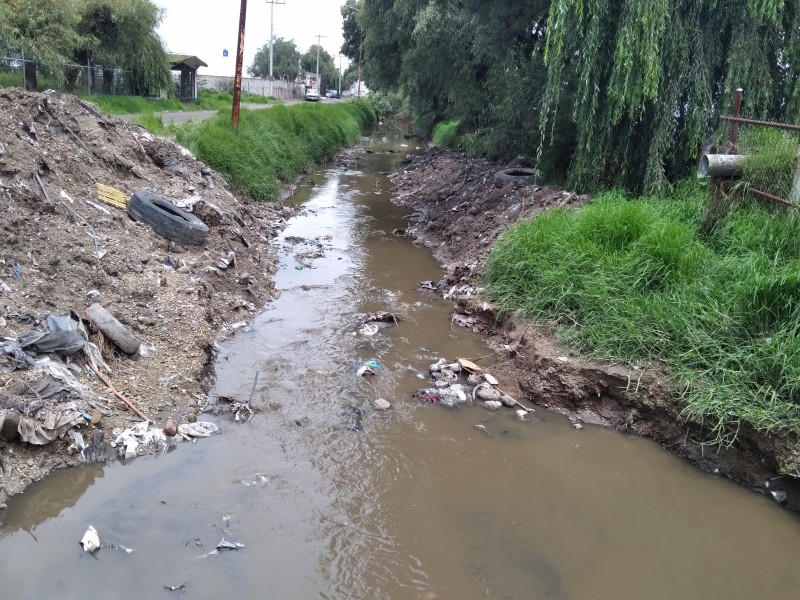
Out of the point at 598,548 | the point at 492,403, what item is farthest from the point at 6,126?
the point at 598,548

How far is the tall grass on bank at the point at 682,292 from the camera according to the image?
5449mm

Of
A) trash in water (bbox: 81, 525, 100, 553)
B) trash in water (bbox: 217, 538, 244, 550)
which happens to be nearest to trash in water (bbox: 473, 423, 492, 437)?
trash in water (bbox: 217, 538, 244, 550)

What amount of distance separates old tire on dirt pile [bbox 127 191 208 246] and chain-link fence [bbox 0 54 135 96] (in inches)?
565

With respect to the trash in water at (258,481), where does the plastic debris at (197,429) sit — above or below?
above

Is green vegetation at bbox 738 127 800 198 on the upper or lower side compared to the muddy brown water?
upper

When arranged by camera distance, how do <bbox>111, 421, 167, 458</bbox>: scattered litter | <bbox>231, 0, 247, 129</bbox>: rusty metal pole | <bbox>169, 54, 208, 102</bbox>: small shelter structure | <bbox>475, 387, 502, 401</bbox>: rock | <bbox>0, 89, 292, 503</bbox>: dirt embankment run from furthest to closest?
<bbox>169, 54, 208, 102</bbox>: small shelter structure < <bbox>231, 0, 247, 129</bbox>: rusty metal pole < <bbox>475, 387, 502, 401</bbox>: rock < <bbox>0, 89, 292, 503</bbox>: dirt embankment < <bbox>111, 421, 167, 458</bbox>: scattered litter

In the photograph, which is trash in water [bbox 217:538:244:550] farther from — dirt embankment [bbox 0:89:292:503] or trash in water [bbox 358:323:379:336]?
trash in water [bbox 358:323:379:336]

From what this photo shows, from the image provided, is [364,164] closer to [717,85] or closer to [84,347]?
[717,85]

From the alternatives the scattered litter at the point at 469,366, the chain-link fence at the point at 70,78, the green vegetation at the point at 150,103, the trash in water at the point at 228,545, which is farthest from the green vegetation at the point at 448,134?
the trash in water at the point at 228,545

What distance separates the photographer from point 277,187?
16.1 m

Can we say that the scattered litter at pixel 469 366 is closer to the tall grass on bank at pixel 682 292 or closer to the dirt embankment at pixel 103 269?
the tall grass on bank at pixel 682 292

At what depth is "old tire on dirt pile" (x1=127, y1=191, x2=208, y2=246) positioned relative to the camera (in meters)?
8.95

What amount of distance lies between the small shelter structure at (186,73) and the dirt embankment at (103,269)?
25619 millimetres

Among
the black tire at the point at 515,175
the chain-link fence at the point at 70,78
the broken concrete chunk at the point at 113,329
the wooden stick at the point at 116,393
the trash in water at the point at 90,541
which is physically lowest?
the trash in water at the point at 90,541
